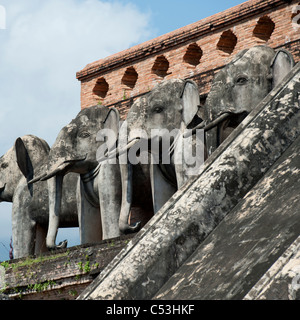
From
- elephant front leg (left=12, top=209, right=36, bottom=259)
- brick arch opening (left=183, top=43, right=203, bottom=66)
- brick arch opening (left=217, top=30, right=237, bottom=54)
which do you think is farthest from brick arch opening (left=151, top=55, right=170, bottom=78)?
elephant front leg (left=12, top=209, right=36, bottom=259)

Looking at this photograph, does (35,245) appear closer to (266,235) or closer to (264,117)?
(264,117)

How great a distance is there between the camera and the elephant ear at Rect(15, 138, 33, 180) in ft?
37.8

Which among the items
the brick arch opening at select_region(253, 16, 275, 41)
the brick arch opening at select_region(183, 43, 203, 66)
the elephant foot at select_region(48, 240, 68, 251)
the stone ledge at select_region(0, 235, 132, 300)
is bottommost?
the stone ledge at select_region(0, 235, 132, 300)

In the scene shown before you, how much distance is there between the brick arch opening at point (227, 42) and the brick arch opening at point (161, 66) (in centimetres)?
91

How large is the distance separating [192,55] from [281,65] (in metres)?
2.77

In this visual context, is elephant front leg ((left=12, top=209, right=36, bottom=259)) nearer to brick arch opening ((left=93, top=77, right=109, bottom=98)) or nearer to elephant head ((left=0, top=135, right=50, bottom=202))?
elephant head ((left=0, top=135, right=50, bottom=202))

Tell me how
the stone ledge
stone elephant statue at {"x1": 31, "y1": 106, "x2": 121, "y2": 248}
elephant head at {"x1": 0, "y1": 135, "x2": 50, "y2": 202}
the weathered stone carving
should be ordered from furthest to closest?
elephant head at {"x1": 0, "y1": 135, "x2": 50, "y2": 202} < stone elephant statue at {"x1": 31, "y1": 106, "x2": 121, "y2": 248} < the stone ledge < the weathered stone carving

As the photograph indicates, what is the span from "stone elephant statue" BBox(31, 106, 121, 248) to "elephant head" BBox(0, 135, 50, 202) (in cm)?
73

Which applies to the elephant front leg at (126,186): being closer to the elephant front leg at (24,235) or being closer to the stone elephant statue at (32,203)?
the stone elephant statue at (32,203)

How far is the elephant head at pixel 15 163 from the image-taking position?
11.7 m

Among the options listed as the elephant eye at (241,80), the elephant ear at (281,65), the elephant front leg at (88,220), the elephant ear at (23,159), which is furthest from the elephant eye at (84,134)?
the elephant ear at (281,65)

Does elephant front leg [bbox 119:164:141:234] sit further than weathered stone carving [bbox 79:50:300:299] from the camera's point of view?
Yes

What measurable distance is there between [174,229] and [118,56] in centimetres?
665
